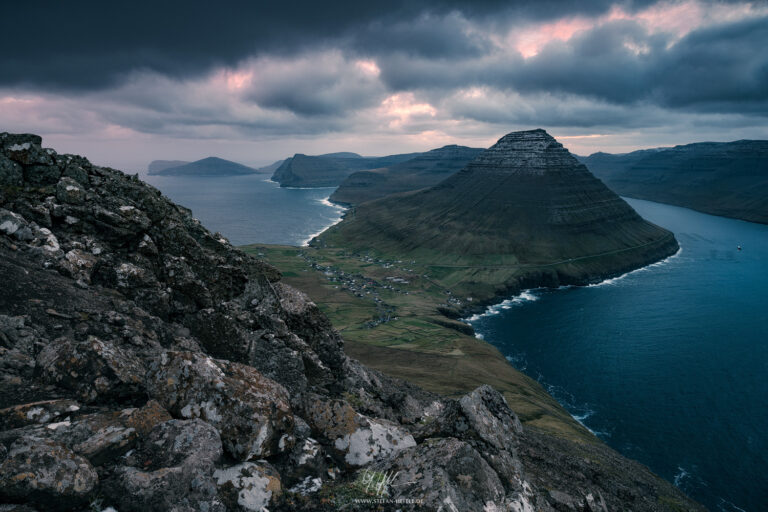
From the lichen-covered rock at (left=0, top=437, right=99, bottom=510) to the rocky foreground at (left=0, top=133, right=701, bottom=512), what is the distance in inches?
1.4

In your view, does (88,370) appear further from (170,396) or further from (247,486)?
(247,486)

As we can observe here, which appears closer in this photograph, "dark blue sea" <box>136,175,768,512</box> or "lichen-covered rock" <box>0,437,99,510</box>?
"lichen-covered rock" <box>0,437,99,510</box>

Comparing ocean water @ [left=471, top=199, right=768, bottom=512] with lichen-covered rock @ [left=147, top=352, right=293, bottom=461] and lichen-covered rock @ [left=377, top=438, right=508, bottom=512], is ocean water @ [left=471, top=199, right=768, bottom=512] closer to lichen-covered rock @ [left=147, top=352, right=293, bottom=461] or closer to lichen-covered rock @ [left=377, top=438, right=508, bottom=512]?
lichen-covered rock @ [left=377, top=438, right=508, bottom=512]

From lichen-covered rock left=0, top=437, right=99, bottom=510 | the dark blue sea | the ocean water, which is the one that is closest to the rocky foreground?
lichen-covered rock left=0, top=437, right=99, bottom=510

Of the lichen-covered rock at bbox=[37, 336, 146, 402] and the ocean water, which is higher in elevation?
the lichen-covered rock at bbox=[37, 336, 146, 402]

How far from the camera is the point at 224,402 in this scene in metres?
13.4

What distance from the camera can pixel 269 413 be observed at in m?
13.7

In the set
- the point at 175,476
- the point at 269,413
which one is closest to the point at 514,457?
the point at 269,413

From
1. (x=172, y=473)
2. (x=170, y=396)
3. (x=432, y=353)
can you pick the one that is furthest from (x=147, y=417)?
(x=432, y=353)

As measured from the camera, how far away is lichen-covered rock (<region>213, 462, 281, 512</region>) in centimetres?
1145

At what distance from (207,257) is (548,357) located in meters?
137

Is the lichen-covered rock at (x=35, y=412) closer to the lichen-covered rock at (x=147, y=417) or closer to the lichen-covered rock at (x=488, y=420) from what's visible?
the lichen-covered rock at (x=147, y=417)

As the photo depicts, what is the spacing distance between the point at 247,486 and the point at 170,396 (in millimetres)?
4246

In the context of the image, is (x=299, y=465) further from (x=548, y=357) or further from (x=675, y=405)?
(x=548, y=357)
